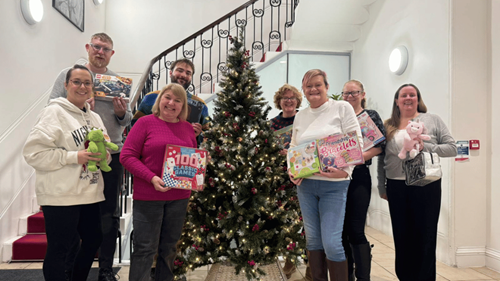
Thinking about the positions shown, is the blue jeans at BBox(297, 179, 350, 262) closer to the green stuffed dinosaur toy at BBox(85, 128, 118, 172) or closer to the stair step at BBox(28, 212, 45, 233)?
the green stuffed dinosaur toy at BBox(85, 128, 118, 172)

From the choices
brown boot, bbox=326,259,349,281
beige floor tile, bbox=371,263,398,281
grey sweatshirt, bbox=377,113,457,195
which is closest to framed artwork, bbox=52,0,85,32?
grey sweatshirt, bbox=377,113,457,195

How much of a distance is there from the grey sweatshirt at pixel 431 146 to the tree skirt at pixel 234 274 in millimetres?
1177

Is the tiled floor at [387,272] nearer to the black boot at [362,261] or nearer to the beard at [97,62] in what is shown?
the black boot at [362,261]

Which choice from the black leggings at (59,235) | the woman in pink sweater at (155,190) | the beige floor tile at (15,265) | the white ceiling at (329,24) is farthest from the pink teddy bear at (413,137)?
the beige floor tile at (15,265)

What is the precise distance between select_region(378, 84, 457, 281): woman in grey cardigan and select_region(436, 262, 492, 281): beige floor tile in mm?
921

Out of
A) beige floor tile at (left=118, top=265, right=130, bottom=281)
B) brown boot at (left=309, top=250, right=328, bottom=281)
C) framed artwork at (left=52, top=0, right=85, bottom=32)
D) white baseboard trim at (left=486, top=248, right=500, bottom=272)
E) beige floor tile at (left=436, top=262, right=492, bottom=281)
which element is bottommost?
beige floor tile at (left=118, top=265, right=130, bottom=281)

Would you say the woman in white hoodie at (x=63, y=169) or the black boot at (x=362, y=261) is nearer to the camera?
the woman in white hoodie at (x=63, y=169)

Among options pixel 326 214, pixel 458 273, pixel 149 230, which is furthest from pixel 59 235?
pixel 458 273

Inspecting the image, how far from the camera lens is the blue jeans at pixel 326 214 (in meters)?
1.86

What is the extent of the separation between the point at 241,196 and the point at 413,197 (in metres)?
1.25

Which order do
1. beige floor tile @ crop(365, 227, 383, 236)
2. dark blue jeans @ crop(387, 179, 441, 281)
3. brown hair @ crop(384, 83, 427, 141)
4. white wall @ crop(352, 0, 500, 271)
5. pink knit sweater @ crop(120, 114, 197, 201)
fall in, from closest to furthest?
pink knit sweater @ crop(120, 114, 197, 201) < dark blue jeans @ crop(387, 179, 441, 281) < brown hair @ crop(384, 83, 427, 141) < white wall @ crop(352, 0, 500, 271) < beige floor tile @ crop(365, 227, 383, 236)

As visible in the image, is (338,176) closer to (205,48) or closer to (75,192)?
(75,192)

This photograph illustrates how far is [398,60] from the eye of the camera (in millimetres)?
3928

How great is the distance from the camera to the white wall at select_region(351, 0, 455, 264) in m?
3.14
